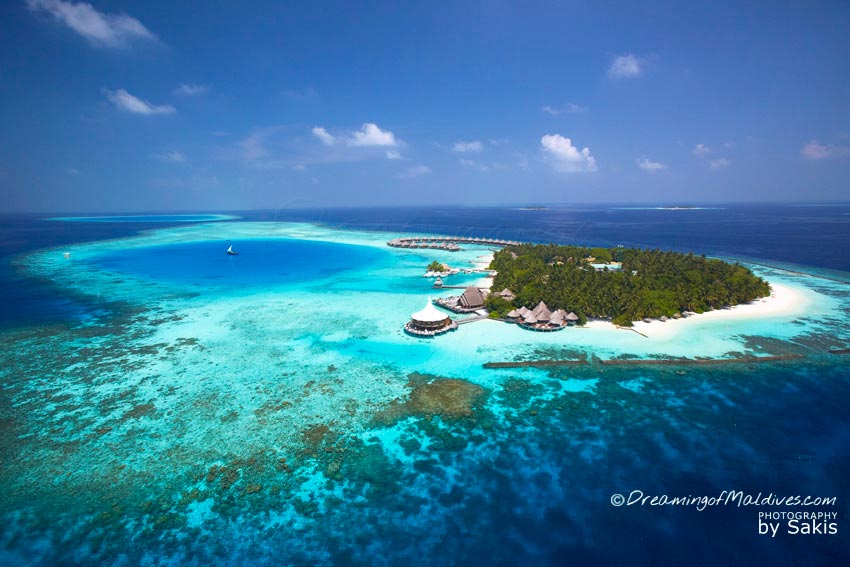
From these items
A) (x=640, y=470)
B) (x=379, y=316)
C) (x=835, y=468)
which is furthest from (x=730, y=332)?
(x=379, y=316)

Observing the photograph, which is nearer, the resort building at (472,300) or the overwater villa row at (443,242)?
the resort building at (472,300)

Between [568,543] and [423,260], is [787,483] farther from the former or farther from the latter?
[423,260]

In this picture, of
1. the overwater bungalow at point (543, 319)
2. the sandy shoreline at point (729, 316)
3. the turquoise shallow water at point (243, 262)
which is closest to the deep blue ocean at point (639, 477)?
the sandy shoreline at point (729, 316)

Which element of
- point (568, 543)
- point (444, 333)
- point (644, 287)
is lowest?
point (568, 543)

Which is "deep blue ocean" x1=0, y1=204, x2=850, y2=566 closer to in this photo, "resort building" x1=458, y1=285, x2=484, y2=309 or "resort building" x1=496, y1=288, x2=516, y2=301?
"resort building" x1=496, y1=288, x2=516, y2=301

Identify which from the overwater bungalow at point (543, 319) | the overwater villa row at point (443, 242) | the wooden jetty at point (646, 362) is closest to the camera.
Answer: the wooden jetty at point (646, 362)

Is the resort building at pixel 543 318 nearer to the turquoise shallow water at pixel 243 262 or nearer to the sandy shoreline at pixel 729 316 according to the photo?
the sandy shoreline at pixel 729 316
